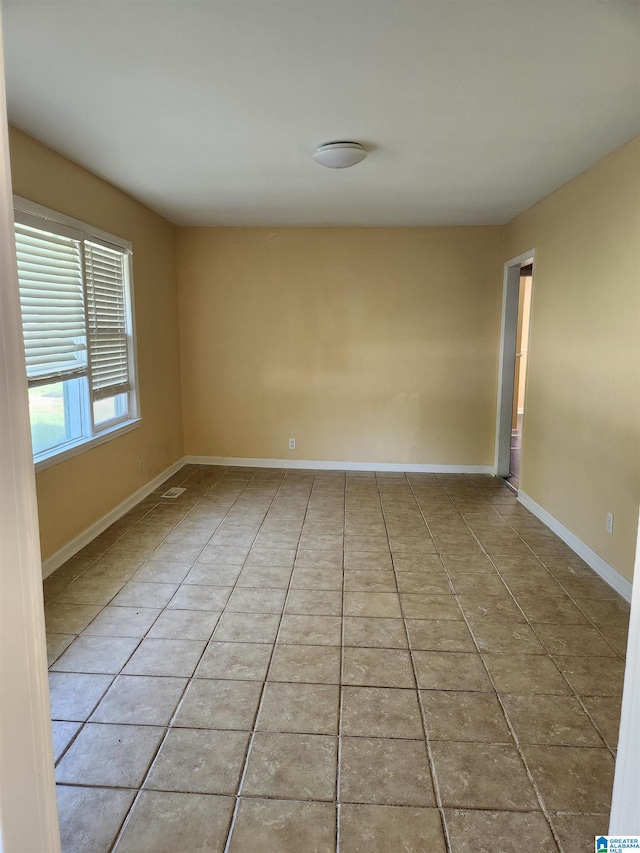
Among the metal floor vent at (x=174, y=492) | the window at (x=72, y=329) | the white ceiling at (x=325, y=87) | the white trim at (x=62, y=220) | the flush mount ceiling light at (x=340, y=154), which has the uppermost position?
the white ceiling at (x=325, y=87)

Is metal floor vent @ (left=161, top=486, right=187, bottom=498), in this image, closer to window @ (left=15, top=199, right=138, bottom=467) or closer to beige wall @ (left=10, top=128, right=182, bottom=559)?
beige wall @ (left=10, top=128, right=182, bottom=559)

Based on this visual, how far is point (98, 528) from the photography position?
370cm

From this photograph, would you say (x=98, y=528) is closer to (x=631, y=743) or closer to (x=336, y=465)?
(x=336, y=465)

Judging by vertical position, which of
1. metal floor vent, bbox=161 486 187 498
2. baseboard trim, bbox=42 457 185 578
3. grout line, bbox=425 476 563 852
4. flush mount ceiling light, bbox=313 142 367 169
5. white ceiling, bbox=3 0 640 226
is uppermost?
white ceiling, bbox=3 0 640 226

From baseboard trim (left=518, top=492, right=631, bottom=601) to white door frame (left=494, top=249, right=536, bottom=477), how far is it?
94cm

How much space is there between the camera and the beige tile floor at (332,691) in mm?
1568

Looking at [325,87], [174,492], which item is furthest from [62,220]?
[174,492]

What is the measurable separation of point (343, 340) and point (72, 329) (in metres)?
2.68

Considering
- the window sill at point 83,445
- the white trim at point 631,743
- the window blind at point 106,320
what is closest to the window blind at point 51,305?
the window blind at point 106,320

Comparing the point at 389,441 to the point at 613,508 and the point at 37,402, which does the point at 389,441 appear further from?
the point at 37,402

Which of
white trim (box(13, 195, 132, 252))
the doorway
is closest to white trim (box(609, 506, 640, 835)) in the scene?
white trim (box(13, 195, 132, 252))

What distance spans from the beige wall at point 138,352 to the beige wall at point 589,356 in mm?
3158

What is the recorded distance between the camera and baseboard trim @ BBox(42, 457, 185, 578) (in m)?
3.14

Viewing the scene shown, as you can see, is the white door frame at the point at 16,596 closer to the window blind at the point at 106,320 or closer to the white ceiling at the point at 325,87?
the white ceiling at the point at 325,87
